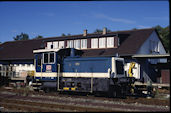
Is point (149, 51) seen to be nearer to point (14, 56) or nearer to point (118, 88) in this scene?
point (118, 88)

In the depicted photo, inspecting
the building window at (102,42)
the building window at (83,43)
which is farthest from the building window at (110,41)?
the building window at (83,43)

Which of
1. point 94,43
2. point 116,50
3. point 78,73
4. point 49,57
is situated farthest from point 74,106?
point 94,43

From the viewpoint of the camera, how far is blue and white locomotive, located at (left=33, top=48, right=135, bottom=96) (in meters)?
14.8

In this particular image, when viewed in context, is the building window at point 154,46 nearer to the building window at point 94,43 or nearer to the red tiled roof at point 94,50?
the red tiled roof at point 94,50

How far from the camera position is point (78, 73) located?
15953 millimetres

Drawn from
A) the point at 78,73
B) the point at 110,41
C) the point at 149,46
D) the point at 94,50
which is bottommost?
the point at 78,73

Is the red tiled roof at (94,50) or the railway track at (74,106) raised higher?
the red tiled roof at (94,50)

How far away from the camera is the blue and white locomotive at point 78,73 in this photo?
14766mm

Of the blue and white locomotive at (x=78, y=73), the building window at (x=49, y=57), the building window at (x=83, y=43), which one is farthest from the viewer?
the building window at (x=83, y=43)

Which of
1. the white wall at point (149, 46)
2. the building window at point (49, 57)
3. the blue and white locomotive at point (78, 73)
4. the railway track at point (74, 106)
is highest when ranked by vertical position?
the white wall at point (149, 46)

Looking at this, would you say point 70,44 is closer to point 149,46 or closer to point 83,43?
point 83,43

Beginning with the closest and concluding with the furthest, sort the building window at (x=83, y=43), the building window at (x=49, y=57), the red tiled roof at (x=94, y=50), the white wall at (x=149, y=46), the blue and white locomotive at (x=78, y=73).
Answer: the blue and white locomotive at (x=78, y=73) → the building window at (x=49, y=57) → the red tiled roof at (x=94, y=50) → the white wall at (x=149, y=46) → the building window at (x=83, y=43)

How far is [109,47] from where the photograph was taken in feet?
90.5

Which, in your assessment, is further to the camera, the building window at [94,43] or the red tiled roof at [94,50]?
the building window at [94,43]
